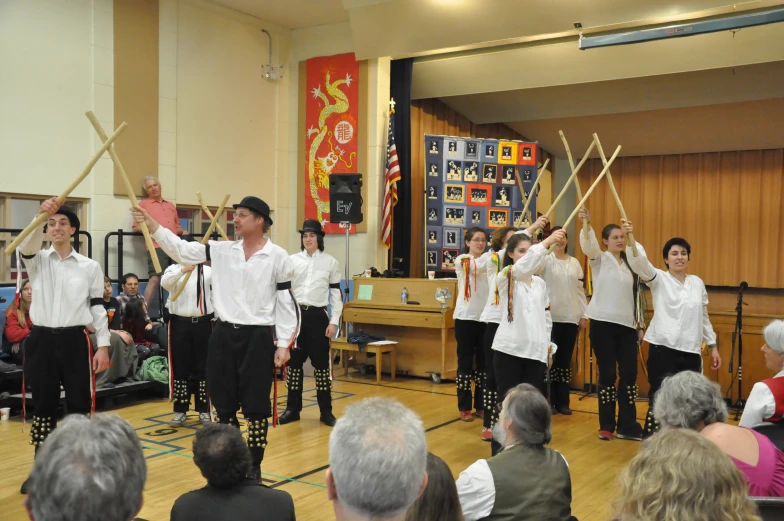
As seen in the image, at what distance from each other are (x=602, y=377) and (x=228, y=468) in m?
3.78

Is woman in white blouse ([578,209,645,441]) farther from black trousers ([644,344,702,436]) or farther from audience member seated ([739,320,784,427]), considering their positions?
audience member seated ([739,320,784,427])

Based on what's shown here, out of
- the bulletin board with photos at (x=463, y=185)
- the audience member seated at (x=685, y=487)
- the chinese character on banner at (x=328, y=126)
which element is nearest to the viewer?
the audience member seated at (x=685, y=487)

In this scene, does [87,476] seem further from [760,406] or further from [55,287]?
[55,287]

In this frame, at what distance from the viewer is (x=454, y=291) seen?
8.03m

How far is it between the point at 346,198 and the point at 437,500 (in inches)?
287

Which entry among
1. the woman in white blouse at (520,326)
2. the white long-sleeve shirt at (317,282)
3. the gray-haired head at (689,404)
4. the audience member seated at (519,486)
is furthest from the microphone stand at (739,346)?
the audience member seated at (519,486)

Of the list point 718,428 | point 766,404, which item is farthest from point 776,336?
point 718,428

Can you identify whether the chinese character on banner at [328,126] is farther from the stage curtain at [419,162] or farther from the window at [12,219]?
Result: the window at [12,219]

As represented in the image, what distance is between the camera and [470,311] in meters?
6.07

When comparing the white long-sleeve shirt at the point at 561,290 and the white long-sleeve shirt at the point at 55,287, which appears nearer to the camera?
the white long-sleeve shirt at the point at 55,287

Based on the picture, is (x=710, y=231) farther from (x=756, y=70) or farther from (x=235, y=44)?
(x=235, y=44)

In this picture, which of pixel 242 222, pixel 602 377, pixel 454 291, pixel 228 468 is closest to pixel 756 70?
pixel 454 291

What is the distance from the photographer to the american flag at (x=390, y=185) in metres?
9.70

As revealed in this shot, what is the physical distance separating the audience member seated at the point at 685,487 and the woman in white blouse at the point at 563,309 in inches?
181
